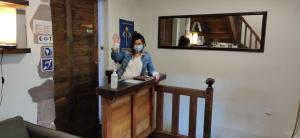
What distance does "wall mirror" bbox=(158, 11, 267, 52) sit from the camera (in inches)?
125

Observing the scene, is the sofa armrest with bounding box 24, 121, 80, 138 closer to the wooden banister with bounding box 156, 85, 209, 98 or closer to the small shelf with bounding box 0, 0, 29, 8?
the small shelf with bounding box 0, 0, 29, 8

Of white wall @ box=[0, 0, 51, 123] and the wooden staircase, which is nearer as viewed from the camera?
white wall @ box=[0, 0, 51, 123]

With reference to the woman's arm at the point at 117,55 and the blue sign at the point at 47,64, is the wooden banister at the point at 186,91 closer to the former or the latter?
the woman's arm at the point at 117,55

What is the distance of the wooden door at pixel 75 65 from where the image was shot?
2633 mm

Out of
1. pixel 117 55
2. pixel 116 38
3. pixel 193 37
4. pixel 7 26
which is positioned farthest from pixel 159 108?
pixel 7 26

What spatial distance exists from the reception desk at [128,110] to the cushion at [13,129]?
651 millimetres

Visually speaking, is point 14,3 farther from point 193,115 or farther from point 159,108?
point 193,115

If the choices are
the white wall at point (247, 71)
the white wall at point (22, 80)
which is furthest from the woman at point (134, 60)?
the white wall at point (247, 71)

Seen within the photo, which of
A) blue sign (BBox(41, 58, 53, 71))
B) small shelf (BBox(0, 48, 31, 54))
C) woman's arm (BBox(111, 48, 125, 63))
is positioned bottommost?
blue sign (BBox(41, 58, 53, 71))

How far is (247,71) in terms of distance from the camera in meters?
3.31

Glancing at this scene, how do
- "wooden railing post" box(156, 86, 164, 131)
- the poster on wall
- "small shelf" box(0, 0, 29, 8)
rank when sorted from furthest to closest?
1. the poster on wall
2. "wooden railing post" box(156, 86, 164, 131)
3. "small shelf" box(0, 0, 29, 8)

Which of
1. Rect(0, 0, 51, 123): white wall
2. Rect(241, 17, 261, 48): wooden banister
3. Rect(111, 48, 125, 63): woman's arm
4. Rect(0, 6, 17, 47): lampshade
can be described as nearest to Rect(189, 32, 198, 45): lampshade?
Rect(241, 17, 261, 48): wooden banister

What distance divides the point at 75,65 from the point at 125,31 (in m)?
1.11

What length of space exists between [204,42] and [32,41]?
2536mm
